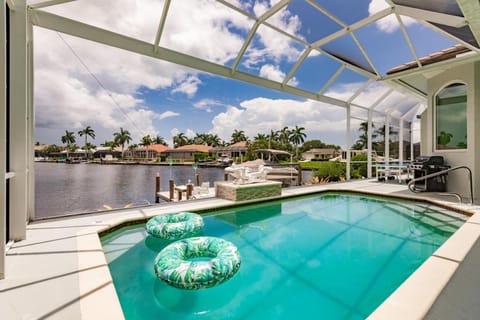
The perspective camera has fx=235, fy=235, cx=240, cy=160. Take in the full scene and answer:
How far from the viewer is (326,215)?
5.73 m

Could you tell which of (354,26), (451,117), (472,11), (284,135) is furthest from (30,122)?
(284,135)

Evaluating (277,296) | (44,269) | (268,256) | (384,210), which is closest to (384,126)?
(384,210)

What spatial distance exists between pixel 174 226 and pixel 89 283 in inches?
65.0

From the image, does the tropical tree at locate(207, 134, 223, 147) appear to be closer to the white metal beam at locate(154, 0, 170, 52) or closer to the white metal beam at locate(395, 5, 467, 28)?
the white metal beam at locate(154, 0, 170, 52)

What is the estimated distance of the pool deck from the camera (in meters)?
1.86

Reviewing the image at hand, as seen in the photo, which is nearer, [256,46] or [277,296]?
[277,296]

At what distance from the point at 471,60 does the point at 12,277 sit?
9678mm

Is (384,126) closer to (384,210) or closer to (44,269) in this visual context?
(384,210)

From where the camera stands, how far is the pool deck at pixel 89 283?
1864 mm

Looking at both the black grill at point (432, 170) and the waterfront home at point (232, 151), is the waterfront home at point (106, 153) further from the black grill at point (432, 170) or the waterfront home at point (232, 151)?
the black grill at point (432, 170)

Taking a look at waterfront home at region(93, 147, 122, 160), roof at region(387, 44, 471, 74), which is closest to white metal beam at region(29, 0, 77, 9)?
roof at region(387, 44, 471, 74)

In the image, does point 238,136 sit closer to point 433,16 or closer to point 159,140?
point 159,140

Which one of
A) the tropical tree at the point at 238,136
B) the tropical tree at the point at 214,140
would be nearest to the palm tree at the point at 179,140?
the tropical tree at the point at 214,140

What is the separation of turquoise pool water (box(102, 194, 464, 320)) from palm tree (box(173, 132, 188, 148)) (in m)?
52.1
